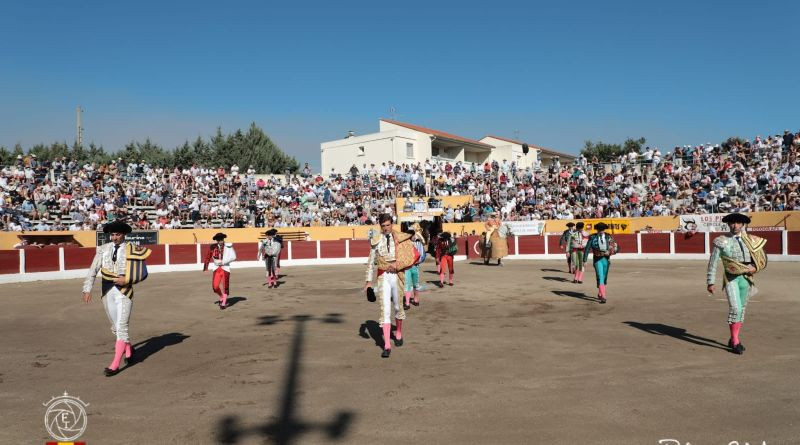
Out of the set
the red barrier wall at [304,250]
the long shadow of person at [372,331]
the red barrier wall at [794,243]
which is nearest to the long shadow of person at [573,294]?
the long shadow of person at [372,331]

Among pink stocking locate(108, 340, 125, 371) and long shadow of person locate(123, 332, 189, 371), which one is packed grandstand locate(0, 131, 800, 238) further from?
pink stocking locate(108, 340, 125, 371)

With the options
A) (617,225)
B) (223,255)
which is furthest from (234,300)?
(617,225)

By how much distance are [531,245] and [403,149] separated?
17.3m

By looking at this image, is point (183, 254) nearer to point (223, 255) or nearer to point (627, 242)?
point (223, 255)

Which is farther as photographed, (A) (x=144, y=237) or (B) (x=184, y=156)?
(B) (x=184, y=156)

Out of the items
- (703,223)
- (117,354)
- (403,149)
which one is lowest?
(117,354)

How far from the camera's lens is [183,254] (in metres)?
23.0

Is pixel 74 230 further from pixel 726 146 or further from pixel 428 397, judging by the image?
pixel 726 146

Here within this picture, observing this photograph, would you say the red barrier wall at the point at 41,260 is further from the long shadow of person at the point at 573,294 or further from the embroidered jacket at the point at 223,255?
the long shadow of person at the point at 573,294

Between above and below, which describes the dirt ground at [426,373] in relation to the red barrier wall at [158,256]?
below

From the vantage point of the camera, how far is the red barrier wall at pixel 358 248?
1000 inches

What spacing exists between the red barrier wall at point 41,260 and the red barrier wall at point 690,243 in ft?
74.0

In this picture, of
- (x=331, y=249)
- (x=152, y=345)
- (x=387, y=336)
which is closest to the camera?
(x=387, y=336)

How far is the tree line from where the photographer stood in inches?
2116
